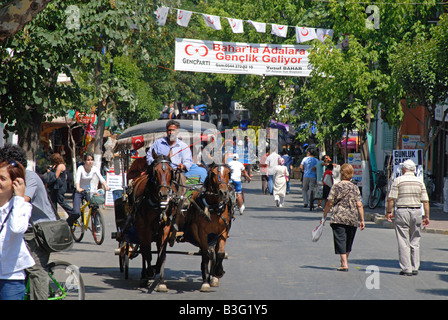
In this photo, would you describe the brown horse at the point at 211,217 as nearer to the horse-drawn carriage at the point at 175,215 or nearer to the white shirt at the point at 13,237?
the horse-drawn carriage at the point at 175,215

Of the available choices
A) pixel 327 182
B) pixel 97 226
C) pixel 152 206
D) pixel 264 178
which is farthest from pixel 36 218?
pixel 264 178

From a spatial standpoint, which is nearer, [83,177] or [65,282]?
[65,282]

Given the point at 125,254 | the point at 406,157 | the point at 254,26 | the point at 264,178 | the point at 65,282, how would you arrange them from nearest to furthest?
the point at 65,282, the point at 125,254, the point at 406,157, the point at 254,26, the point at 264,178

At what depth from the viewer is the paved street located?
10492 millimetres

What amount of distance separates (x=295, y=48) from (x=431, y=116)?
28.5ft

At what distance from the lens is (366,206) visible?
92.7ft

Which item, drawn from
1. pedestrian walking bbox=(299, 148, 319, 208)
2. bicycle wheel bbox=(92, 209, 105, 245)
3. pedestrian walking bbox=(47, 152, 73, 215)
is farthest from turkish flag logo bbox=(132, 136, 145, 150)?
pedestrian walking bbox=(299, 148, 319, 208)

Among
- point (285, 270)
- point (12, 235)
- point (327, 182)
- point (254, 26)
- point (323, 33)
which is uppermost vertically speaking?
point (254, 26)

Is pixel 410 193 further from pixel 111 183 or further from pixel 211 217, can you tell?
pixel 111 183

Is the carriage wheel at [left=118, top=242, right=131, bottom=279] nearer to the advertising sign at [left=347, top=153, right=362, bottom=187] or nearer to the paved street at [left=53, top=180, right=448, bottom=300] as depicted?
the paved street at [left=53, top=180, right=448, bottom=300]

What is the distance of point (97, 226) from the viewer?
56.7 feet

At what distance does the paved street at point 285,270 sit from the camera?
1049cm

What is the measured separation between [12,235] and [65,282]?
70.1 inches

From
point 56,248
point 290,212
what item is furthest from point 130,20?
point 290,212
